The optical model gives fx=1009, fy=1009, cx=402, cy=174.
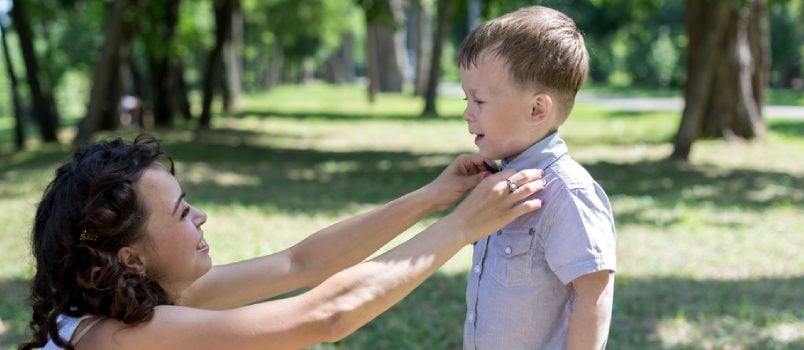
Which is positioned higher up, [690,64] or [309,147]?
[690,64]

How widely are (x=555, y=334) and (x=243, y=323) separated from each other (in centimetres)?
76

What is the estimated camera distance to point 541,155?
2471 mm

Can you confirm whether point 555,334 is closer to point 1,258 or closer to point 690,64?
point 1,258

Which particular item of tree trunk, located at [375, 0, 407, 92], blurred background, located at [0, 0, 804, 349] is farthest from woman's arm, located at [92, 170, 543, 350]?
tree trunk, located at [375, 0, 407, 92]

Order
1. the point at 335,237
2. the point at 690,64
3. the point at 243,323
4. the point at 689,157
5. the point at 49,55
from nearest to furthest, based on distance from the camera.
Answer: the point at 243,323, the point at 335,237, the point at 689,157, the point at 690,64, the point at 49,55

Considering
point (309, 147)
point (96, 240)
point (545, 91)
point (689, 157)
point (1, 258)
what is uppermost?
point (545, 91)

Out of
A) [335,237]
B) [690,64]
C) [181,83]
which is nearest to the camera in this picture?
[335,237]

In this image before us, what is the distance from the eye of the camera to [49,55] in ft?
111

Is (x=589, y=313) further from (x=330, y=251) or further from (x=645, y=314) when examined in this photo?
(x=645, y=314)

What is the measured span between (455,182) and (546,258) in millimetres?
432

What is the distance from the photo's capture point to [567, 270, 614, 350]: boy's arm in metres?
2.31

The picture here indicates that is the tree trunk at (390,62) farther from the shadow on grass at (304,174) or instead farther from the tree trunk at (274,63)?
the shadow on grass at (304,174)

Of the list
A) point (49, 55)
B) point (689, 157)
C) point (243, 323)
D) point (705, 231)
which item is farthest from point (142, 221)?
point (49, 55)

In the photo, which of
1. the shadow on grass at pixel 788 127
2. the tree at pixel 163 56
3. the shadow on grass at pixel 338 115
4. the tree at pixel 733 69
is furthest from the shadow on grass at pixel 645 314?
the shadow on grass at pixel 338 115
